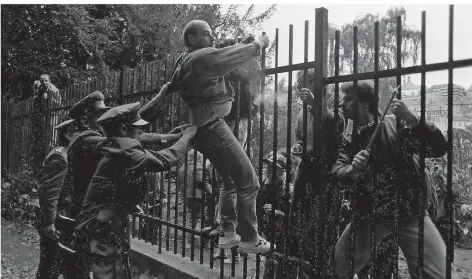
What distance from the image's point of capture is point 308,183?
2.99 meters

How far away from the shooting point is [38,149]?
21.8ft

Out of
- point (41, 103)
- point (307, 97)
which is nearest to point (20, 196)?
point (41, 103)

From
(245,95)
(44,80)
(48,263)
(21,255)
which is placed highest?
(44,80)

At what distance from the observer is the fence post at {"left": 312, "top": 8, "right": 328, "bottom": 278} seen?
113 inches

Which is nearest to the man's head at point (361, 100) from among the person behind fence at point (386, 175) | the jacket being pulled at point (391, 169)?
the person behind fence at point (386, 175)

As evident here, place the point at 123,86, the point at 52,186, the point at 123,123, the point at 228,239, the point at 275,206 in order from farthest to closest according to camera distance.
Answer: the point at 123,86
the point at 52,186
the point at 275,206
the point at 228,239
the point at 123,123

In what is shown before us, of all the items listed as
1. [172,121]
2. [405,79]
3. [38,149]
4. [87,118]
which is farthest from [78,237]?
[38,149]

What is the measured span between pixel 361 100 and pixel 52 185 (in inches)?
99.2

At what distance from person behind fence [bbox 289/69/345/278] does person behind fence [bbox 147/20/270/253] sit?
0.78ft

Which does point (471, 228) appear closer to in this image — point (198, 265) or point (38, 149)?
point (198, 265)

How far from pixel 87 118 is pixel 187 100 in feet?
3.57

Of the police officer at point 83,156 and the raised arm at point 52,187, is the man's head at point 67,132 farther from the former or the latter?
the raised arm at point 52,187

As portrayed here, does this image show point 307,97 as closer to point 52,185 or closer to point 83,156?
point 83,156

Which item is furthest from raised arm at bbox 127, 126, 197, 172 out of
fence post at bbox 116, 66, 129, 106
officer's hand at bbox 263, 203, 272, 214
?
fence post at bbox 116, 66, 129, 106
